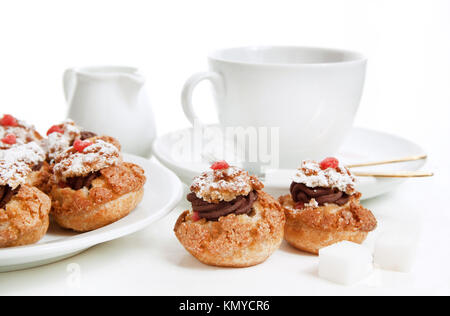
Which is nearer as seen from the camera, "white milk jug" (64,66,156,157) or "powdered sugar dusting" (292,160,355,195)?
"powdered sugar dusting" (292,160,355,195)

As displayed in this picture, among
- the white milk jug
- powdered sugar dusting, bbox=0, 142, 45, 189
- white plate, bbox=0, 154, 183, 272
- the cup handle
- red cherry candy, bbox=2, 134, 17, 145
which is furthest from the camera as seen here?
the white milk jug

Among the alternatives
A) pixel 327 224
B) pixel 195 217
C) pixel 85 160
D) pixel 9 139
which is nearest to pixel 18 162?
pixel 85 160

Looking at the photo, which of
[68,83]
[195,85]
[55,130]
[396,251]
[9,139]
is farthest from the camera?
[68,83]

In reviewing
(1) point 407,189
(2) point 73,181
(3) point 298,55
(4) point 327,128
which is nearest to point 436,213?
(1) point 407,189

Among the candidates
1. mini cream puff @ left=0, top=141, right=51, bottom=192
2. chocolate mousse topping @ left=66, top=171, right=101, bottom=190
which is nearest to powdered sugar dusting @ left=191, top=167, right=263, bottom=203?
chocolate mousse topping @ left=66, top=171, right=101, bottom=190

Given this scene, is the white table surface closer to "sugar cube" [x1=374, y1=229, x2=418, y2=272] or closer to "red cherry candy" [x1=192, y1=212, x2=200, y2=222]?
"sugar cube" [x1=374, y1=229, x2=418, y2=272]

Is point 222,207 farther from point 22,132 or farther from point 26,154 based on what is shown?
point 22,132

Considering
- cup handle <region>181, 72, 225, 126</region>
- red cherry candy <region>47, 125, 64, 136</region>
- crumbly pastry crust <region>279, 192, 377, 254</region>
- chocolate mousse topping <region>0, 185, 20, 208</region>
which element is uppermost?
cup handle <region>181, 72, 225, 126</region>
